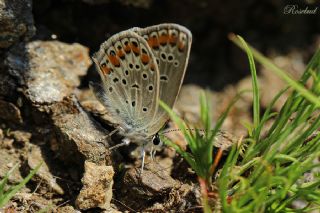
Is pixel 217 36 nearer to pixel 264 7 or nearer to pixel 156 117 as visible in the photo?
pixel 264 7

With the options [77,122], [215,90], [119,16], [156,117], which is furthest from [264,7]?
[77,122]

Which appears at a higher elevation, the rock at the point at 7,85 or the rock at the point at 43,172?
the rock at the point at 7,85

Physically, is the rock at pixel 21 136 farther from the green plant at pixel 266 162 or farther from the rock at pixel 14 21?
the green plant at pixel 266 162

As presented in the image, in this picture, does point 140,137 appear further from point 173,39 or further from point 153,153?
point 173,39

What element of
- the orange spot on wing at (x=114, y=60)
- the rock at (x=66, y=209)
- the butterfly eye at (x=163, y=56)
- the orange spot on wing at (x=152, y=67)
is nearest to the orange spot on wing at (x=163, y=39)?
the butterfly eye at (x=163, y=56)

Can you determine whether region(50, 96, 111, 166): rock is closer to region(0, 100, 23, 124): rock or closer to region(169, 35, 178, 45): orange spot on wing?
region(0, 100, 23, 124): rock

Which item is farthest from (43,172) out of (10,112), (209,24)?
(209,24)

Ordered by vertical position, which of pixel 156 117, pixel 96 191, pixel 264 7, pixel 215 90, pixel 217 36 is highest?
pixel 264 7
